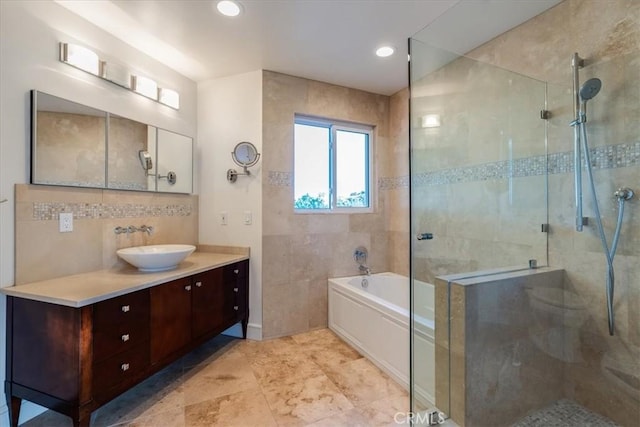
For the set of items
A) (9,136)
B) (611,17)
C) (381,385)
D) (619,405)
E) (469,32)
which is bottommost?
(381,385)

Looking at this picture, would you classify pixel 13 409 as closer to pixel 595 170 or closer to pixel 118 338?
pixel 118 338

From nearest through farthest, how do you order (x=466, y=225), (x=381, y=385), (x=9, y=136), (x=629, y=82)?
(x=629, y=82), (x=9, y=136), (x=381, y=385), (x=466, y=225)

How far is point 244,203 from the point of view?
2736 millimetres

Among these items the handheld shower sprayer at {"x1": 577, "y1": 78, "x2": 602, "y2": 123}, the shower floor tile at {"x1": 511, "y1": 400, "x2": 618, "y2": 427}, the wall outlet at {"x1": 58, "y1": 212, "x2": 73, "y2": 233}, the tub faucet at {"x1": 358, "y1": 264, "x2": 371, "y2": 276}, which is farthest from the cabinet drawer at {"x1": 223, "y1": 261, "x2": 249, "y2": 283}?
the handheld shower sprayer at {"x1": 577, "y1": 78, "x2": 602, "y2": 123}

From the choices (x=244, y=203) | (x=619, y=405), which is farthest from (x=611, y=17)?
(x=244, y=203)

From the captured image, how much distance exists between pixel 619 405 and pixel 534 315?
53cm

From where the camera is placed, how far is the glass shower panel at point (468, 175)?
1.83m

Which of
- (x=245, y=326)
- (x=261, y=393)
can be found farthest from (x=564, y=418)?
(x=245, y=326)

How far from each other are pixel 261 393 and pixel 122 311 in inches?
39.0

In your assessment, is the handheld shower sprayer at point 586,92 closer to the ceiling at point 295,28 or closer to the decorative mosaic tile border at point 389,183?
the ceiling at point 295,28

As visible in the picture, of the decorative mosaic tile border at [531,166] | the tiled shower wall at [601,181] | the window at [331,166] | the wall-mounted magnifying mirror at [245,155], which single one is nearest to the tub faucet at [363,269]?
the window at [331,166]

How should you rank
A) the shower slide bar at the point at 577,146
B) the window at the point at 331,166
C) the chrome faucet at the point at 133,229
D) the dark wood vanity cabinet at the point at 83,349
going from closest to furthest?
1. the dark wood vanity cabinet at the point at 83,349
2. the shower slide bar at the point at 577,146
3. the chrome faucet at the point at 133,229
4. the window at the point at 331,166

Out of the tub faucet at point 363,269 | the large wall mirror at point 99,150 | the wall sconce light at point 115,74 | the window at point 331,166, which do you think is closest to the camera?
the large wall mirror at point 99,150

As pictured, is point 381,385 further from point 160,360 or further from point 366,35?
point 366,35
